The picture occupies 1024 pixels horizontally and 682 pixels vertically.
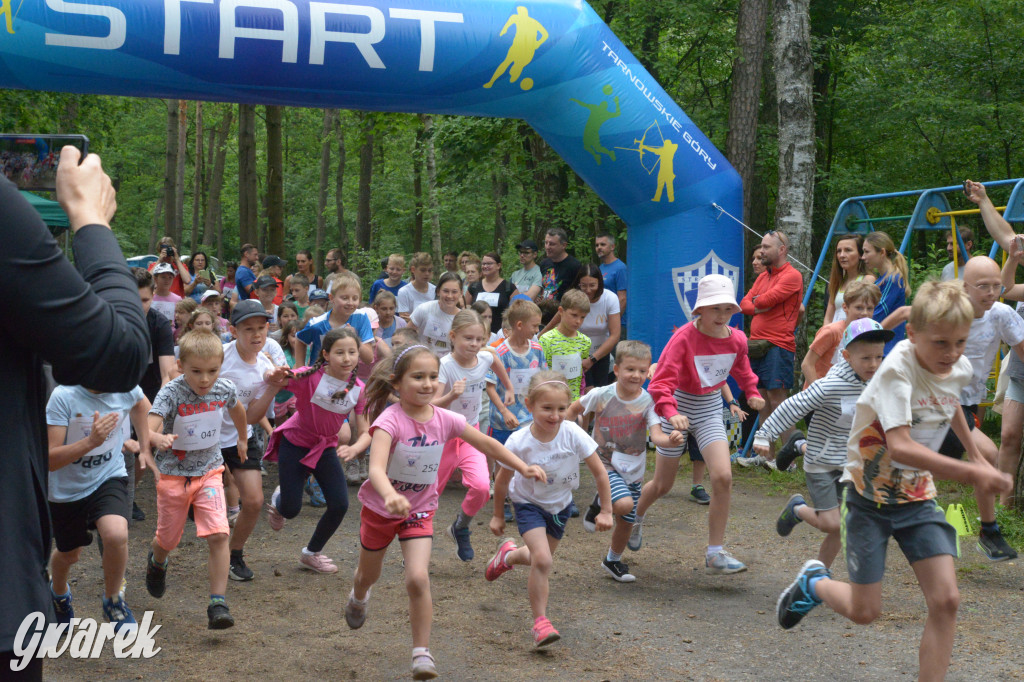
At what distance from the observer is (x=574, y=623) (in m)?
5.60

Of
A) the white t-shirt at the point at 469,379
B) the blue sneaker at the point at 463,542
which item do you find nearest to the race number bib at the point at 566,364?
the white t-shirt at the point at 469,379

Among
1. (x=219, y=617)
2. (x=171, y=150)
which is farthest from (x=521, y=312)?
(x=171, y=150)

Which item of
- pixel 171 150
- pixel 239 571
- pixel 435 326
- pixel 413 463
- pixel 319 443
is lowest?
pixel 239 571

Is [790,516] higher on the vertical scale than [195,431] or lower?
lower

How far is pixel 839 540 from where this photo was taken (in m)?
5.68

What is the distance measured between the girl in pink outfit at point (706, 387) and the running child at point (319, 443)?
6.58 feet

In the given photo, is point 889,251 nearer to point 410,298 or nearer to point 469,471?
point 469,471

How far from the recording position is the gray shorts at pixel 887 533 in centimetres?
413

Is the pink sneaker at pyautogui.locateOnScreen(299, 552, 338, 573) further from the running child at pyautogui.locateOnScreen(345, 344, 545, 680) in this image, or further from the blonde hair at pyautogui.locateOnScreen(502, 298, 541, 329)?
the blonde hair at pyautogui.locateOnScreen(502, 298, 541, 329)

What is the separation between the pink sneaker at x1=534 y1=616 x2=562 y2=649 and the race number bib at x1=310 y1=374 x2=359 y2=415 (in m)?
2.17

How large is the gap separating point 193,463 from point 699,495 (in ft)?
15.5

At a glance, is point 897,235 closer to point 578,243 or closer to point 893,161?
Answer: point 893,161

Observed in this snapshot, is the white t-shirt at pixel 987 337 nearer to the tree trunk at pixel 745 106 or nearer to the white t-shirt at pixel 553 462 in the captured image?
the white t-shirt at pixel 553 462

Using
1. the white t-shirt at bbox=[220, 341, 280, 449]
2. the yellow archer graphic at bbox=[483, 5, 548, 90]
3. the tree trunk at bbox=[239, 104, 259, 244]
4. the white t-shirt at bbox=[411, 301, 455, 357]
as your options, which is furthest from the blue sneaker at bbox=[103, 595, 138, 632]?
the tree trunk at bbox=[239, 104, 259, 244]
